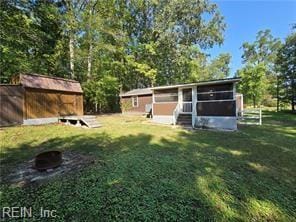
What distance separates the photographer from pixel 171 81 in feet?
99.0

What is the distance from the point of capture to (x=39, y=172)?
4246 millimetres

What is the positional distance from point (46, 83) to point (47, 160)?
9342 mm

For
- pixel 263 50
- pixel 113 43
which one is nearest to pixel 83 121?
pixel 113 43

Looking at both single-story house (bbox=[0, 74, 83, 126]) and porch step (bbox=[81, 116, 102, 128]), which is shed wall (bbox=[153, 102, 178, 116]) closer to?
porch step (bbox=[81, 116, 102, 128])

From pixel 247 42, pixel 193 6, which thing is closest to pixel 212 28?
pixel 193 6

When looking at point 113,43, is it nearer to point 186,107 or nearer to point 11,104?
point 186,107

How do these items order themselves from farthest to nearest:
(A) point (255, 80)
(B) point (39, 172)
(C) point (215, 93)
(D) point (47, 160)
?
(A) point (255, 80)
(C) point (215, 93)
(D) point (47, 160)
(B) point (39, 172)

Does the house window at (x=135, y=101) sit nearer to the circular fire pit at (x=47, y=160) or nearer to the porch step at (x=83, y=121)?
the porch step at (x=83, y=121)

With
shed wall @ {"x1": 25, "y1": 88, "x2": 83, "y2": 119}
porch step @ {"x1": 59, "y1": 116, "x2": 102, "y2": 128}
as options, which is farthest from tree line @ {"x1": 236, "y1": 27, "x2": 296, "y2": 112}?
shed wall @ {"x1": 25, "y1": 88, "x2": 83, "y2": 119}

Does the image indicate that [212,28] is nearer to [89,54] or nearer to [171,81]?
[171,81]

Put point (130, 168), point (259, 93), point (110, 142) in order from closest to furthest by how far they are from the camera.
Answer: point (130, 168) < point (110, 142) < point (259, 93)

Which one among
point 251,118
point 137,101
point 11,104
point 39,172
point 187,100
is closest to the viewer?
point 39,172

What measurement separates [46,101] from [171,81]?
21388 mm

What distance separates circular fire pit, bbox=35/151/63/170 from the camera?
427 cm
